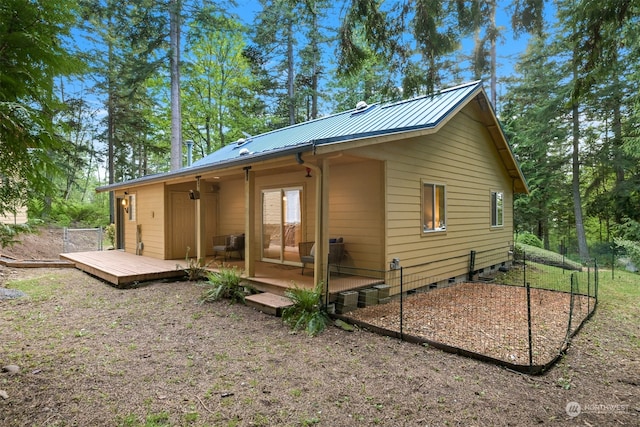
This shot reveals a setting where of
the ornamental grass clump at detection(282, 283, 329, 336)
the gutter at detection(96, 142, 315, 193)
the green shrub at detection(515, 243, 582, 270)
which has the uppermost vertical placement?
the gutter at detection(96, 142, 315, 193)

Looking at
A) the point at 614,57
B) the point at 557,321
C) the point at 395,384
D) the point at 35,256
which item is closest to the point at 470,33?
the point at 614,57

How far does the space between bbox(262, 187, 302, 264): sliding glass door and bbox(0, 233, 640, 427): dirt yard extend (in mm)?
3250

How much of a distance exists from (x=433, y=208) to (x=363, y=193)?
199cm

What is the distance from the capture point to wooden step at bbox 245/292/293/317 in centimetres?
533

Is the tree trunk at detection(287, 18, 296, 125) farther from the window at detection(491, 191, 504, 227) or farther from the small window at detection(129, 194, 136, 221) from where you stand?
the window at detection(491, 191, 504, 227)

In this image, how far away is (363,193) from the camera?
266 inches

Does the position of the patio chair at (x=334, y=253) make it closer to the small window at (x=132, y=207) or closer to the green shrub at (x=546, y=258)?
the small window at (x=132, y=207)

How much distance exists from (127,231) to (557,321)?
12205 mm

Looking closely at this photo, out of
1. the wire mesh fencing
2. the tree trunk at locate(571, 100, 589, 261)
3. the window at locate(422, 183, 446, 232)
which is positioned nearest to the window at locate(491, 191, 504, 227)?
the window at locate(422, 183, 446, 232)

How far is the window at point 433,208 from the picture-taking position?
746 centimetres

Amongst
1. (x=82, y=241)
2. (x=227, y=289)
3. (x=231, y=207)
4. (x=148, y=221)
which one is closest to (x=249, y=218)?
(x=227, y=289)

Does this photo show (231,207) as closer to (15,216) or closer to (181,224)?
(181,224)

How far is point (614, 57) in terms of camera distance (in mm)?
4109

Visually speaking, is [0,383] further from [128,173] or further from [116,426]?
Result: [128,173]
